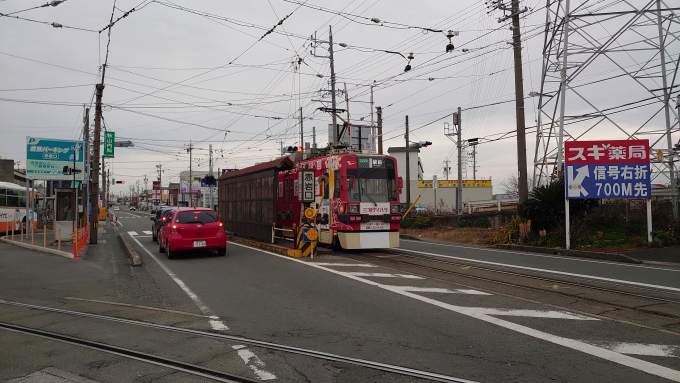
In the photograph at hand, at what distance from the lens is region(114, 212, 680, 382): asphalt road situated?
524 centimetres

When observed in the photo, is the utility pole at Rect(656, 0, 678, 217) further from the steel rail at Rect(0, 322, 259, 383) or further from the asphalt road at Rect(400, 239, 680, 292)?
the steel rail at Rect(0, 322, 259, 383)

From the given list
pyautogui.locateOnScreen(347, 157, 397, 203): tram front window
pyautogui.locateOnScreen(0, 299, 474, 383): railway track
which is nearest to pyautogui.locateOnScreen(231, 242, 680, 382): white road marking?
pyautogui.locateOnScreen(0, 299, 474, 383): railway track

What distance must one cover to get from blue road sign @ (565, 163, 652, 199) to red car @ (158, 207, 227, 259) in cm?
1160

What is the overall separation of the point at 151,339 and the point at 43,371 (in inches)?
53.6

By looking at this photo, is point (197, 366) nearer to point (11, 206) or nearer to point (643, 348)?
point (643, 348)

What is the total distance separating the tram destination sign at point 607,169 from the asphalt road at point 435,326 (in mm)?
4948

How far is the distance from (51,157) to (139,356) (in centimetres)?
2236

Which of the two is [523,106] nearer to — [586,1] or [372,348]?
[586,1]

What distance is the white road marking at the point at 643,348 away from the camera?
5.59m

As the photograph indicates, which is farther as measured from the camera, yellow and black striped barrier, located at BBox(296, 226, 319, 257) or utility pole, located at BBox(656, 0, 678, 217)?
utility pole, located at BBox(656, 0, 678, 217)

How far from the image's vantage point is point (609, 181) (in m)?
16.5

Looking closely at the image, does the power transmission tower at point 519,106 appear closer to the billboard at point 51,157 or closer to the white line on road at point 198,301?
the white line on road at point 198,301

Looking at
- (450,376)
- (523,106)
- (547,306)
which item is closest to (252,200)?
(523,106)

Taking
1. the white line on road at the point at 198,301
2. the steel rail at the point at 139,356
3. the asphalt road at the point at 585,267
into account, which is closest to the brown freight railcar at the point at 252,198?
the white line on road at the point at 198,301
